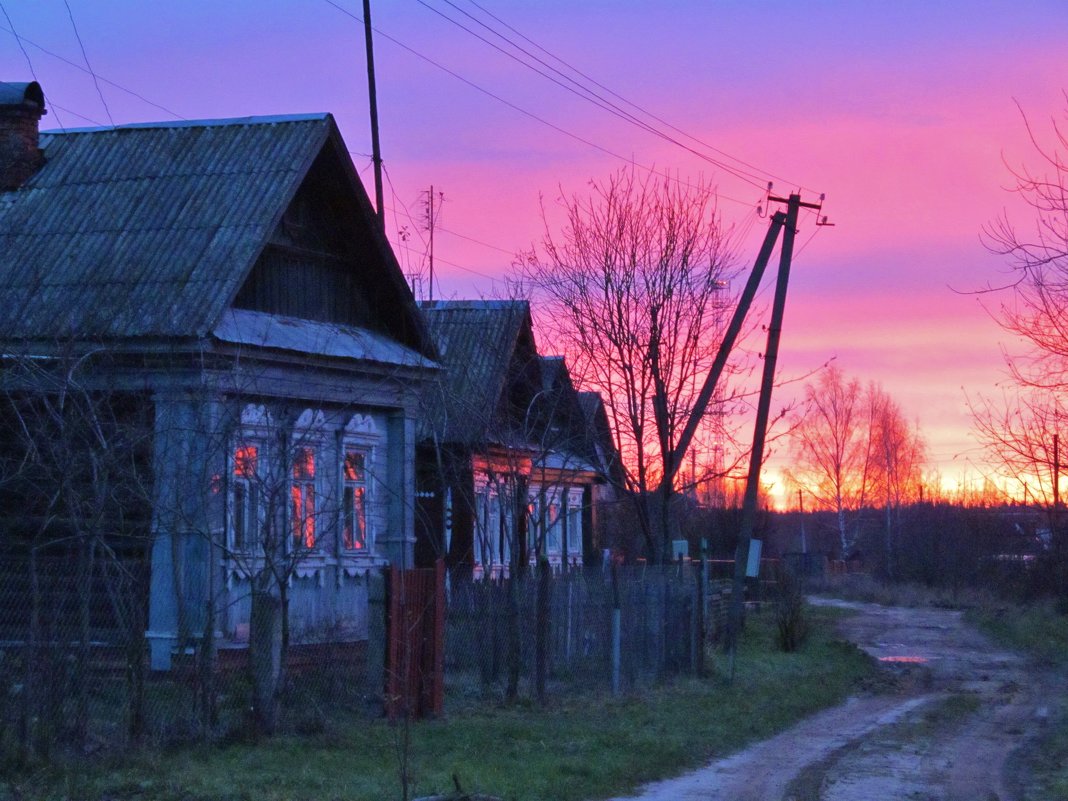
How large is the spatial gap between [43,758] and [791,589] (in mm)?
17731

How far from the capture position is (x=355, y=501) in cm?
1927

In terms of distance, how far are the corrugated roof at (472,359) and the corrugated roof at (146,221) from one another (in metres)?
3.89

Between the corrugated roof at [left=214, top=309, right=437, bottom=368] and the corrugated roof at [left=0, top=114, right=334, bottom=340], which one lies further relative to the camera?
the corrugated roof at [left=214, top=309, right=437, bottom=368]

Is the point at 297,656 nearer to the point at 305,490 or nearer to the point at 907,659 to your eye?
the point at 305,490

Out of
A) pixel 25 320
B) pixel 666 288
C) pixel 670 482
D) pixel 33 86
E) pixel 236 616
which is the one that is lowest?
pixel 236 616

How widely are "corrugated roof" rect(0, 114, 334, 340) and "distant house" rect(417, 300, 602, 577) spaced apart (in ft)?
12.7

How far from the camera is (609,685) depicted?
1689 cm

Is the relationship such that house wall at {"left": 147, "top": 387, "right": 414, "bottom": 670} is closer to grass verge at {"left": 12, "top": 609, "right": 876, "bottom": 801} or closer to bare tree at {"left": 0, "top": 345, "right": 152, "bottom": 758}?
bare tree at {"left": 0, "top": 345, "right": 152, "bottom": 758}

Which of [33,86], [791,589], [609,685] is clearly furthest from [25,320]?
[791,589]

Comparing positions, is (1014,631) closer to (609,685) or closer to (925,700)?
(925,700)

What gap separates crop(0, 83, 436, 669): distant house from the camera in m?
13.9

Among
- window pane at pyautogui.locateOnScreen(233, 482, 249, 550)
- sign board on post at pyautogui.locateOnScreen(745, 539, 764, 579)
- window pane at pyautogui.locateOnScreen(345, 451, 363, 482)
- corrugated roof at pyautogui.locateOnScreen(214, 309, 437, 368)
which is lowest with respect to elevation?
sign board on post at pyautogui.locateOnScreen(745, 539, 764, 579)

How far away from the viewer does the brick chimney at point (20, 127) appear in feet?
60.1

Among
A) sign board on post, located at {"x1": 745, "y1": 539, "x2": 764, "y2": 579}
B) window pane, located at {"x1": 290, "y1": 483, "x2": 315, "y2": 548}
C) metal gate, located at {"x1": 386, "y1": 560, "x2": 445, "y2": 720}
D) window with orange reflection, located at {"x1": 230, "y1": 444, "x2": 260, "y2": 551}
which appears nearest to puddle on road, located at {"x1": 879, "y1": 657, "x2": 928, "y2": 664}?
sign board on post, located at {"x1": 745, "y1": 539, "x2": 764, "y2": 579}
